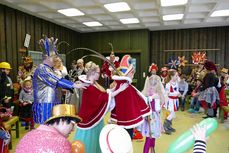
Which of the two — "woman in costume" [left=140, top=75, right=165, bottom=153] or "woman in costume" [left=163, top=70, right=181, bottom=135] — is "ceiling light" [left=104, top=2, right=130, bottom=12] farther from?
"woman in costume" [left=140, top=75, right=165, bottom=153]

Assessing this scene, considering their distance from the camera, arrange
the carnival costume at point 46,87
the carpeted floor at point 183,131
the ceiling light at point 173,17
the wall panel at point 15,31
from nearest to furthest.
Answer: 1. the carnival costume at point 46,87
2. the carpeted floor at point 183,131
3. the wall panel at point 15,31
4. the ceiling light at point 173,17

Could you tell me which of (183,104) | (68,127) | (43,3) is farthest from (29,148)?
(183,104)

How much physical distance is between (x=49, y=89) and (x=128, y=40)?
6417 mm

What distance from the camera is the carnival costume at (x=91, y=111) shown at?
2211 millimetres

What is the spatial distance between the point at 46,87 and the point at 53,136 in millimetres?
1471

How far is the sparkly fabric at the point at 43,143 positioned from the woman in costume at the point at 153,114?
6.29 feet

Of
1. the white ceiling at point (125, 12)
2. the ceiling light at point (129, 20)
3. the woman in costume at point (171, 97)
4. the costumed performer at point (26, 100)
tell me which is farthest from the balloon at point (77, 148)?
the ceiling light at point (129, 20)

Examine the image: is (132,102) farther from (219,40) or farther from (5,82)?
(219,40)

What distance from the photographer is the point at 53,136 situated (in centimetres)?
83

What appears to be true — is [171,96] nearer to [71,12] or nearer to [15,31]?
[71,12]

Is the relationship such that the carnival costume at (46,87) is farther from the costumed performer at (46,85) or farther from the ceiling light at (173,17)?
the ceiling light at (173,17)

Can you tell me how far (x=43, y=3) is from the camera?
487 cm

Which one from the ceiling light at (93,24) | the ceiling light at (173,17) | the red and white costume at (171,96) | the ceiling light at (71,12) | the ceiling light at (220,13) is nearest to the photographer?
the red and white costume at (171,96)

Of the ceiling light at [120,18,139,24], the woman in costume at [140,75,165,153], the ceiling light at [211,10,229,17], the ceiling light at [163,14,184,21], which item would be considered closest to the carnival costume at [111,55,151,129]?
the woman in costume at [140,75,165,153]
